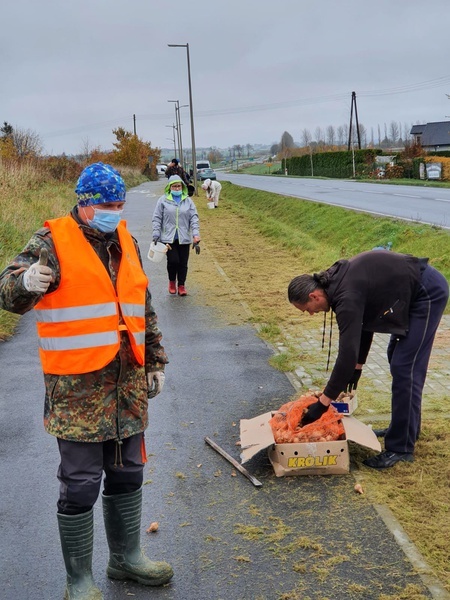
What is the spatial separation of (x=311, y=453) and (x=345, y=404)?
Answer: 65 cm

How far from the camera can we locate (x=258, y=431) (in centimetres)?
521

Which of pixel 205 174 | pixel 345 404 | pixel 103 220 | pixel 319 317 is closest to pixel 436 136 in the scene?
pixel 205 174

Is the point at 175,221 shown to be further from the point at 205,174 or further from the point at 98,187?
the point at 205,174

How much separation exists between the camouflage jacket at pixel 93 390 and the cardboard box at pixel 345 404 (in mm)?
2159

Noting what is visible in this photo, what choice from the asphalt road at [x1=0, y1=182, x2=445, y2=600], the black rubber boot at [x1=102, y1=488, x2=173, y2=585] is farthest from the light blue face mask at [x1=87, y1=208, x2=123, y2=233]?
the asphalt road at [x1=0, y1=182, x2=445, y2=600]

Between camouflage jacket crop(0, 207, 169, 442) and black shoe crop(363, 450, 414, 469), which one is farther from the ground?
camouflage jacket crop(0, 207, 169, 442)

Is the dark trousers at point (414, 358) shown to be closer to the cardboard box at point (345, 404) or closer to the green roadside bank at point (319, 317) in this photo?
the green roadside bank at point (319, 317)

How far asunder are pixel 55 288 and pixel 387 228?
1297 centimetres

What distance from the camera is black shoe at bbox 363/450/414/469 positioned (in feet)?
16.3

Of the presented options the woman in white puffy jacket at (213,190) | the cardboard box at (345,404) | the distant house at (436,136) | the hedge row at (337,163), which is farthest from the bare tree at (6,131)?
the distant house at (436,136)

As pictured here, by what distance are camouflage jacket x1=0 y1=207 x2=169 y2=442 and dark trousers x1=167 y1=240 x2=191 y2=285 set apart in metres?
7.71

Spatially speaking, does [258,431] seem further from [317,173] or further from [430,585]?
[317,173]

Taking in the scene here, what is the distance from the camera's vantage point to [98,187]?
3.39 m

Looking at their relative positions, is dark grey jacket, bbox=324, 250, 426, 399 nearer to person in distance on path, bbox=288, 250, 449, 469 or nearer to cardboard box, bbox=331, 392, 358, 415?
person in distance on path, bbox=288, 250, 449, 469
